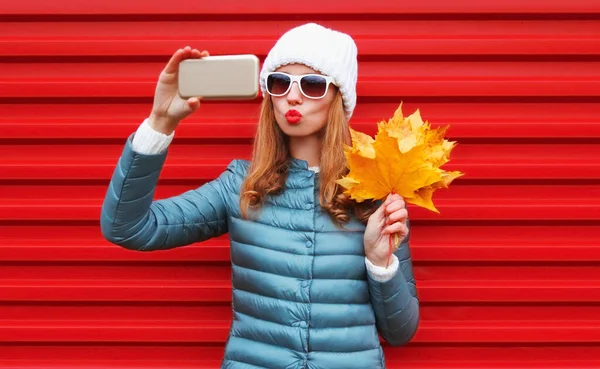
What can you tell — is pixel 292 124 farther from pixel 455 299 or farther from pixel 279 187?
pixel 455 299

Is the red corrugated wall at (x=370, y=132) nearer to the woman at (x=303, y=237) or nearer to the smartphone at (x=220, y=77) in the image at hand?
the woman at (x=303, y=237)

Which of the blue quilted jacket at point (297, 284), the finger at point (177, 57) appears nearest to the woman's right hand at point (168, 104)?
the finger at point (177, 57)

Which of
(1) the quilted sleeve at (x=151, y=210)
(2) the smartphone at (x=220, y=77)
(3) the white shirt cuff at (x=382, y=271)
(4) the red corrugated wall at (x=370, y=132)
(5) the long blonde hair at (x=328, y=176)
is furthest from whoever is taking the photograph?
(4) the red corrugated wall at (x=370, y=132)

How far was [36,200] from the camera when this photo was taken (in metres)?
3.05

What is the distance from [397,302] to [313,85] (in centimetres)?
83

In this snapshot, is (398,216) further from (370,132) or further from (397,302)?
(370,132)

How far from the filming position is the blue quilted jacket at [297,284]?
2.32m

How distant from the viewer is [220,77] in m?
1.92

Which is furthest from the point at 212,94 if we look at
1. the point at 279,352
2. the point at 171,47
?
the point at 171,47

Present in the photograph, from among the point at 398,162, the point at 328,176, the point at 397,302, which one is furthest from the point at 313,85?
the point at 397,302

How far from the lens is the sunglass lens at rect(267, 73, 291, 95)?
233 cm

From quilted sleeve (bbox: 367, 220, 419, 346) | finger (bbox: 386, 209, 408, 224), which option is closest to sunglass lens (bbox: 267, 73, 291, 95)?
finger (bbox: 386, 209, 408, 224)

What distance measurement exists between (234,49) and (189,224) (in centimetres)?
95

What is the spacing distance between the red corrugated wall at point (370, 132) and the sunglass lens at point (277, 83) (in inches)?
26.2
